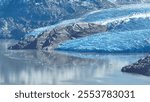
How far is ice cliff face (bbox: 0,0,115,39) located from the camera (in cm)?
1223

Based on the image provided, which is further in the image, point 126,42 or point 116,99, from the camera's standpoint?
point 126,42

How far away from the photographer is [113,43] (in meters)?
11.3

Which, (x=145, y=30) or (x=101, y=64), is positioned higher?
(x=145, y=30)

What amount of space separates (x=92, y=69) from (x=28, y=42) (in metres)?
1.87

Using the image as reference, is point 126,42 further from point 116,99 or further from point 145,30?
point 116,99

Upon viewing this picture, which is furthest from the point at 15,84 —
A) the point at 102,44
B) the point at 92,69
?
the point at 102,44

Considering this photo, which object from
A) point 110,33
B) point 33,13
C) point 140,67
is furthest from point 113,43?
point 33,13

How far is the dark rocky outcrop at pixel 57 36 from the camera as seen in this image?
38.3 feet

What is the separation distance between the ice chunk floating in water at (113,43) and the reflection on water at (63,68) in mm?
166

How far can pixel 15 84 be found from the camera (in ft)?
31.2

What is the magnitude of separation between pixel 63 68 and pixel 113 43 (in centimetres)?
132

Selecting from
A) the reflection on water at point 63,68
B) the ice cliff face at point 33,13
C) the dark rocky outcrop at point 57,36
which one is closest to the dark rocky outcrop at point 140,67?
the reflection on water at point 63,68

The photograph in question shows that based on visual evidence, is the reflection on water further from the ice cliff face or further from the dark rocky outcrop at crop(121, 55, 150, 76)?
the ice cliff face

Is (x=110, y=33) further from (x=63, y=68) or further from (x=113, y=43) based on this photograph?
(x=63, y=68)
